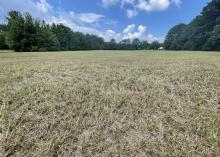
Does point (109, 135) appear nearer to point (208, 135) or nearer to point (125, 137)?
point (125, 137)

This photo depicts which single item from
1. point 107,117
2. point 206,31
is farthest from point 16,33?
point 206,31

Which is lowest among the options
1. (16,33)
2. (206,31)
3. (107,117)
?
(107,117)

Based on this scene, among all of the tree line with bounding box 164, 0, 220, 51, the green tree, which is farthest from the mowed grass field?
the tree line with bounding box 164, 0, 220, 51

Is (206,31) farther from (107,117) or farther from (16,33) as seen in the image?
(107,117)

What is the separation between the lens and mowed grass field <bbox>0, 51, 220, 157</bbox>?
240cm

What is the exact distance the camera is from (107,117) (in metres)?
2.98

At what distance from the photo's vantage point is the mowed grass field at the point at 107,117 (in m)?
2.40

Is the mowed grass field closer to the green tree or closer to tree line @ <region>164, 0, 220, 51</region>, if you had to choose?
the green tree

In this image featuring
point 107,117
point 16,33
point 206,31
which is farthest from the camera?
point 206,31

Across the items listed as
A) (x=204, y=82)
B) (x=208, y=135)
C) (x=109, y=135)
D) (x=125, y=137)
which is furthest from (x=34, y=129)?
(x=204, y=82)

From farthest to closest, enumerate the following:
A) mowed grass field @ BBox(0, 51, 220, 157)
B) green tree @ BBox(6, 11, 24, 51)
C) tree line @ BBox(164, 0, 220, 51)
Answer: tree line @ BBox(164, 0, 220, 51) → green tree @ BBox(6, 11, 24, 51) → mowed grass field @ BBox(0, 51, 220, 157)

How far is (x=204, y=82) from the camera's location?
14.2ft

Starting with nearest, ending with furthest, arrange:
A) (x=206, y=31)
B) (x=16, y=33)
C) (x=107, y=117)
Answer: (x=107, y=117) → (x=16, y=33) → (x=206, y=31)

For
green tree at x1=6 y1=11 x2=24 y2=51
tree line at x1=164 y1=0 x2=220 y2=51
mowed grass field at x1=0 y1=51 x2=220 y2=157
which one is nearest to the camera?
mowed grass field at x1=0 y1=51 x2=220 y2=157
